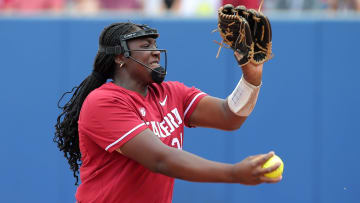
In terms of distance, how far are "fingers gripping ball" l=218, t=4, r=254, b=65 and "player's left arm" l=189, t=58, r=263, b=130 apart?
0.06m

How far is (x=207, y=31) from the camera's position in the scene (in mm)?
5039

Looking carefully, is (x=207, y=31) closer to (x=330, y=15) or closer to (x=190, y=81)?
(x=190, y=81)

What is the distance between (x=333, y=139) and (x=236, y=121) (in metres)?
1.97

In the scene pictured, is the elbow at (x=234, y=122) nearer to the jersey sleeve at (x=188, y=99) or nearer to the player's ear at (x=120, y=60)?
the jersey sleeve at (x=188, y=99)

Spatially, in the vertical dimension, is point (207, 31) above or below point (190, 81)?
above

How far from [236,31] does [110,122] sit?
0.83 meters

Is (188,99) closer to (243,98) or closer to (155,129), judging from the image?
(243,98)

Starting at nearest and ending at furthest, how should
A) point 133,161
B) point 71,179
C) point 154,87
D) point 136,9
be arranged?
point 133,161 → point 154,87 → point 71,179 → point 136,9

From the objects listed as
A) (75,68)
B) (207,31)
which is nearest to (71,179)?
(75,68)

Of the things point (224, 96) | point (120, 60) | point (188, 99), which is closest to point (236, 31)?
point (188, 99)

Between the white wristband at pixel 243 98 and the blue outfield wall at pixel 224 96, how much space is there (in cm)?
184

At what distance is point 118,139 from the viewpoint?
2.63 metres

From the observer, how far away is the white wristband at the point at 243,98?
119 inches

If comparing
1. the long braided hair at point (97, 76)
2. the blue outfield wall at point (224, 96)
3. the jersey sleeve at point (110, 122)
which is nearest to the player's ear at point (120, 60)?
the long braided hair at point (97, 76)
